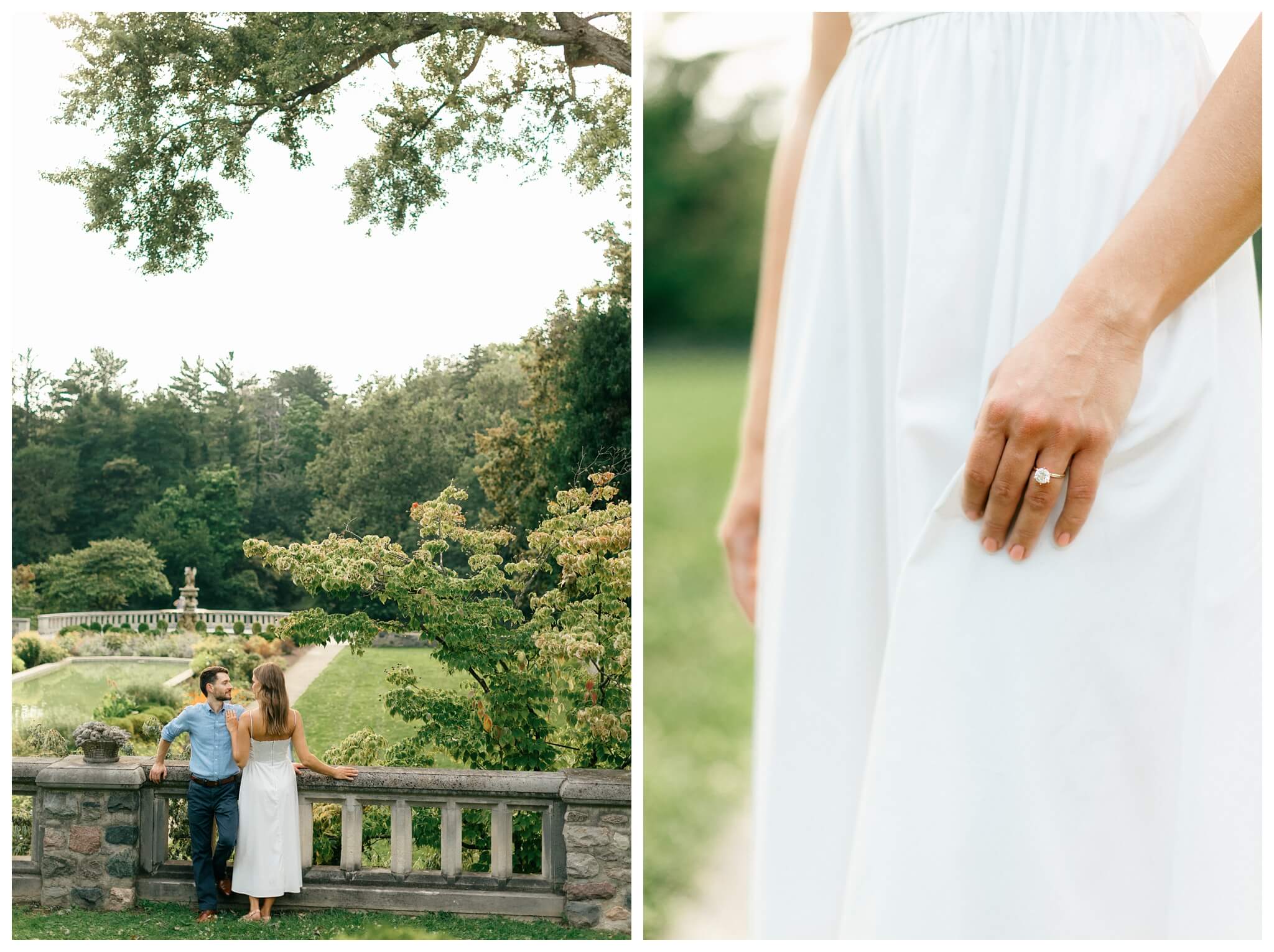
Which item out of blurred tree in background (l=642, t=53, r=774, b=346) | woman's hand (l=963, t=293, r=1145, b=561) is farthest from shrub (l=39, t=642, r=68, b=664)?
blurred tree in background (l=642, t=53, r=774, b=346)

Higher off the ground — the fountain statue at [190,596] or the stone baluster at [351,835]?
the fountain statue at [190,596]

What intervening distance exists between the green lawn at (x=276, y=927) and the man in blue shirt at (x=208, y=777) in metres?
0.05

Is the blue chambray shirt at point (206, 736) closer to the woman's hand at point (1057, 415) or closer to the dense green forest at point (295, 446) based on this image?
the dense green forest at point (295, 446)

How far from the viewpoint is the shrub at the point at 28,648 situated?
210cm

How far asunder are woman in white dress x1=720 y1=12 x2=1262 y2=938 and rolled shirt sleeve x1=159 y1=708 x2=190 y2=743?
1.62 meters

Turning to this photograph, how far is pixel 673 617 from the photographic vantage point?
10.7 ft

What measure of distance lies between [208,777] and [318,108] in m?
1.40

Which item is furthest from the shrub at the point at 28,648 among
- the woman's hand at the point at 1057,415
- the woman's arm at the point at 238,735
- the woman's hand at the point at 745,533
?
the woman's hand at the point at 1057,415

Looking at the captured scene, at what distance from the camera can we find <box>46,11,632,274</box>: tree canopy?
2.12 metres

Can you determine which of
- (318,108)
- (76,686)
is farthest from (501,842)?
(318,108)

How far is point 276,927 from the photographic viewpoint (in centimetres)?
215

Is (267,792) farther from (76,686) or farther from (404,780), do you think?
(76,686)

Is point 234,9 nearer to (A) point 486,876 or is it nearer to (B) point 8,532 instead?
(B) point 8,532

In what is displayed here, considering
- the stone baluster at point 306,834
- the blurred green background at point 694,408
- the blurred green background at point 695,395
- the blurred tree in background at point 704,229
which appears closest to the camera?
the stone baluster at point 306,834
